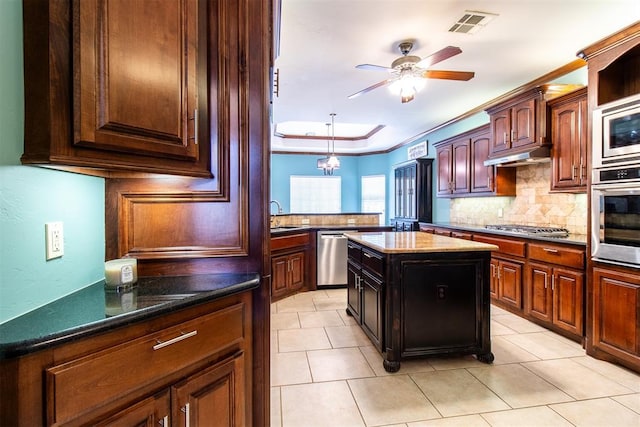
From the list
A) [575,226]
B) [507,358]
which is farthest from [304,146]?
[507,358]

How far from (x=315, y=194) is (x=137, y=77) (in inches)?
295

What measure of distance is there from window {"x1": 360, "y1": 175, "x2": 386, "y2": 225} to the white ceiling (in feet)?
12.1

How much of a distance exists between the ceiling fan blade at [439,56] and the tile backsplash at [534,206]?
2135mm

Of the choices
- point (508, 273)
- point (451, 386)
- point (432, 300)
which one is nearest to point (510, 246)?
point (508, 273)

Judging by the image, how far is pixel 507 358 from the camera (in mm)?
2547

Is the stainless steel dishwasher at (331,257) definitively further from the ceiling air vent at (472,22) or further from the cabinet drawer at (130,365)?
the cabinet drawer at (130,365)

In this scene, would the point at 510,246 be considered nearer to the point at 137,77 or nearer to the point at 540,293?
the point at 540,293

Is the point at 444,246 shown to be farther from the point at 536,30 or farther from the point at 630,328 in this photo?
the point at 536,30

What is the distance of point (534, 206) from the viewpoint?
3965mm

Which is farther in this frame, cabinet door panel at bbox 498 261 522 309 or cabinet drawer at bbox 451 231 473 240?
cabinet drawer at bbox 451 231 473 240

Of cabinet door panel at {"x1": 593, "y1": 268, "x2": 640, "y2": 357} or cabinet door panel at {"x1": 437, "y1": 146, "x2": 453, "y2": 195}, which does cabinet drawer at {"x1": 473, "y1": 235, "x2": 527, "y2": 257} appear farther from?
cabinet door panel at {"x1": 437, "y1": 146, "x2": 453, "y2": 195}

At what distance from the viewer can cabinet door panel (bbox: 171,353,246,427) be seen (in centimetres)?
108

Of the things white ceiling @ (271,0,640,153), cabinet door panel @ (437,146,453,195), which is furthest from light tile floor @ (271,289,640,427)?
cabinet door panel @ (437,146,453,195)

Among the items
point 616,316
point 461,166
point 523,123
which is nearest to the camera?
point 616,316
